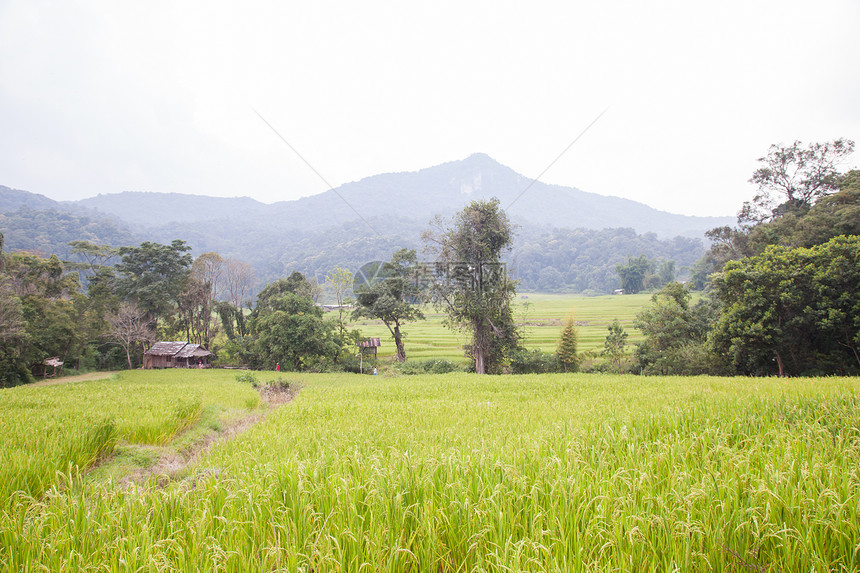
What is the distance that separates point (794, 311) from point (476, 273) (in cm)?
1966

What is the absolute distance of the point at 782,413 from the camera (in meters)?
5.39

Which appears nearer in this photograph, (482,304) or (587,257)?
(482,304)

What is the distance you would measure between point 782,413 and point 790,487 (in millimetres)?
4145

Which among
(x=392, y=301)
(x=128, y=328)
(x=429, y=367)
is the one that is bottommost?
(x=429, y=367)

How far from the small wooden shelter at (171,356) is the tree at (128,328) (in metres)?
1.57

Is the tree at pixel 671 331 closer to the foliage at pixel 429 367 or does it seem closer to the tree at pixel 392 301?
the foliage at pixel 429 367

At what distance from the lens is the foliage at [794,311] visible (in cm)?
1903

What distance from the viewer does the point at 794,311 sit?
20.6 meters

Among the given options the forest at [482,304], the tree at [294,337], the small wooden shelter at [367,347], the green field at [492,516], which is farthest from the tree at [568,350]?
the green field at [492,516]

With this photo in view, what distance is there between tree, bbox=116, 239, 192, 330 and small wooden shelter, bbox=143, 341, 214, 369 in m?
4.08

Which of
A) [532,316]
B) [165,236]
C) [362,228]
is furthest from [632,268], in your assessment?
[165,236]

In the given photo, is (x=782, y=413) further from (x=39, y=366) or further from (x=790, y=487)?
(x=39, y=366)

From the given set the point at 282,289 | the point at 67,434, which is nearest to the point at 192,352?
the point at 282,289

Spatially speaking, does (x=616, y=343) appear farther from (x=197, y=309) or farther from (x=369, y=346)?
(x=197, y=309)
